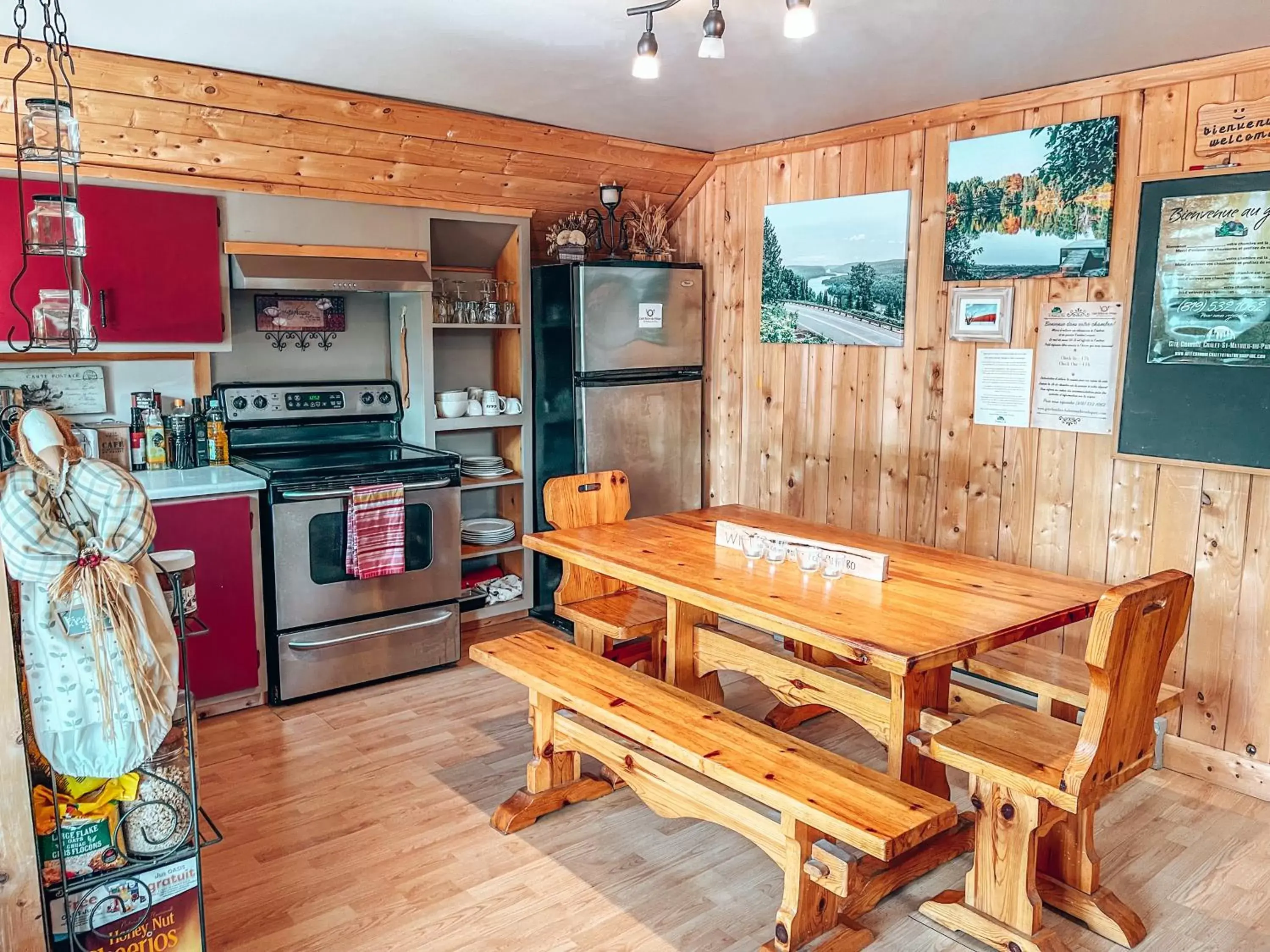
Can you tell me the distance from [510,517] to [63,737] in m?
3.10

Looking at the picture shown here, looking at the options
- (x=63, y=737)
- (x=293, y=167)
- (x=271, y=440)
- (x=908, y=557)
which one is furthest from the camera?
(x=271, y=440)

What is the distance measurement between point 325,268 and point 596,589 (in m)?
1.70

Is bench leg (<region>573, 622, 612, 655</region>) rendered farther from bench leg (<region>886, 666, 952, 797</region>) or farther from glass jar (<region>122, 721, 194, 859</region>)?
glass jar (<region>122, 721, 194, 859</region>)

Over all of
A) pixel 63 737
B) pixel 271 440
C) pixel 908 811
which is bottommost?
pixel 908 811

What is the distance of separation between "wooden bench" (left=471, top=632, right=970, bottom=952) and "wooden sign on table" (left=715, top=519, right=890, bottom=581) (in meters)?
0.51

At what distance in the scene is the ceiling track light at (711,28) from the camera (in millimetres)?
2080

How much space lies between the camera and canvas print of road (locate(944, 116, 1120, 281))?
11.1 feet

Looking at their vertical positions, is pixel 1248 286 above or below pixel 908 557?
above

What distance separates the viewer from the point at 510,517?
4.89 metres

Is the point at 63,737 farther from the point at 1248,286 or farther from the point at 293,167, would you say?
the point at 1248,286

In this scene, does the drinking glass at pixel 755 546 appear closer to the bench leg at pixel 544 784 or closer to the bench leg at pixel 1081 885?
the bench leg at pixel 544 784

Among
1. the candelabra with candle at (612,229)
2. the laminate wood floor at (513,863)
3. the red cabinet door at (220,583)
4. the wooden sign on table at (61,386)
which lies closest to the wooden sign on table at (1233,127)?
the laminate wood floor at (513,863)

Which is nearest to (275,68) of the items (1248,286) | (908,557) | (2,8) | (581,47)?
(2,8)

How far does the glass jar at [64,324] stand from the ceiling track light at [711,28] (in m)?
1.37
